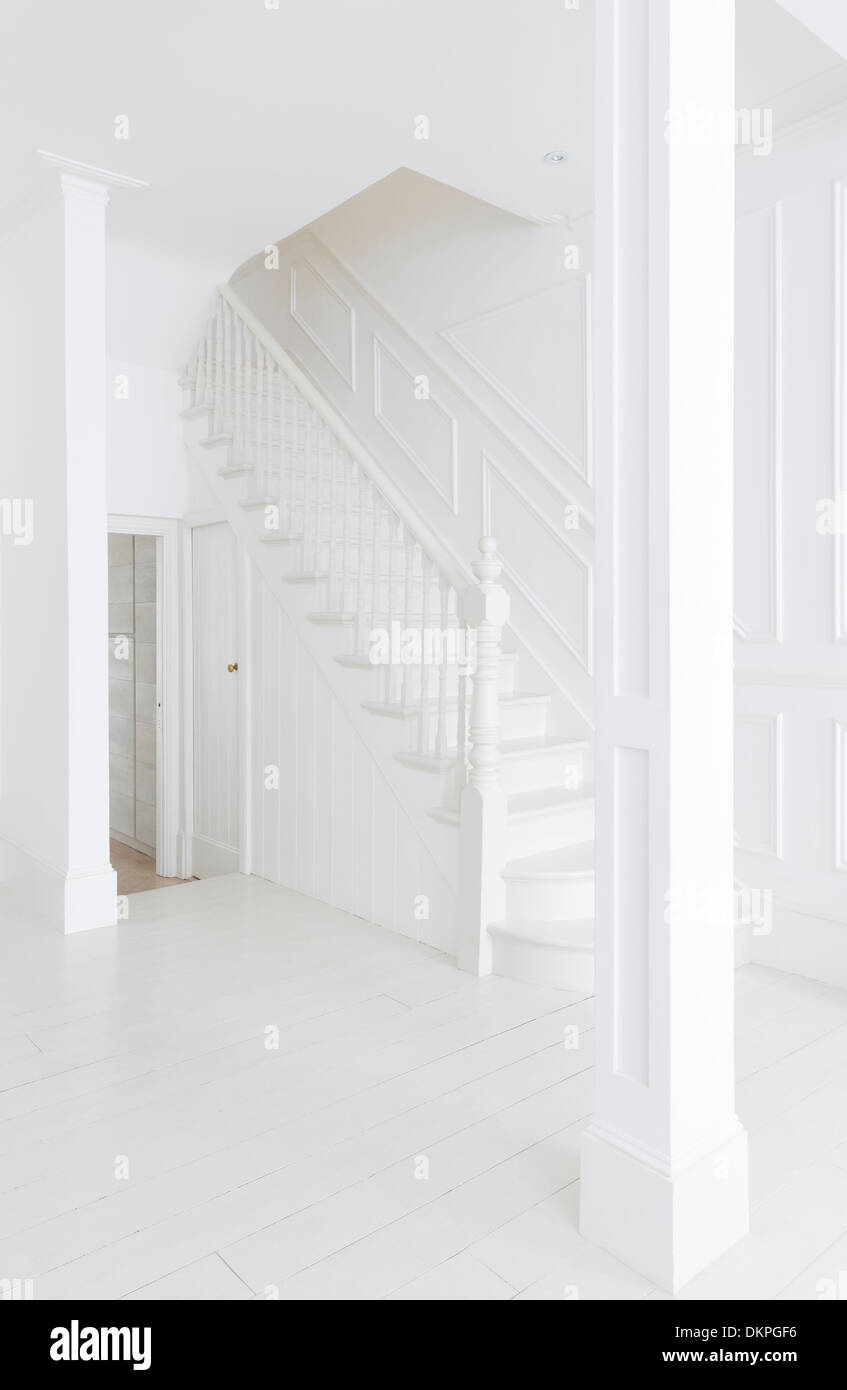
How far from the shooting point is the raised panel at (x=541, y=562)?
434cm

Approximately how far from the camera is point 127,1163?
7.32 ft

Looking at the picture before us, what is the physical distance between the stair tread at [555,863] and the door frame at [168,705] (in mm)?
2676

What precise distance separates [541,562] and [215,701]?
2034 millimetres

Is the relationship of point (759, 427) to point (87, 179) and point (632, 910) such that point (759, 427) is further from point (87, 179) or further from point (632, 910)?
point (87, 179)

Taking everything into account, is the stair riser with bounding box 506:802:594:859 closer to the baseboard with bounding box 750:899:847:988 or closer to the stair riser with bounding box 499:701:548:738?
the stair riser with bounding box 499:701:548:738

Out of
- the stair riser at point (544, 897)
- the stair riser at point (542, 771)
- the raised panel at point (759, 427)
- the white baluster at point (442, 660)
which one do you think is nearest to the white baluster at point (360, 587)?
the white baluster at point (442, 660)

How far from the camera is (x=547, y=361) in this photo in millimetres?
4418

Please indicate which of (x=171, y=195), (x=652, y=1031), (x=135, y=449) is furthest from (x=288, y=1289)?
(x=135, y=449)

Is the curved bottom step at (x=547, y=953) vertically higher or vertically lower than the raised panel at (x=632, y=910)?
lower

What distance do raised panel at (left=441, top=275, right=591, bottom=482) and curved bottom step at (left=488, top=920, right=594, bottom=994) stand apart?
6.73 ft

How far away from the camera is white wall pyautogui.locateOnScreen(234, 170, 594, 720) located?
14.3ft

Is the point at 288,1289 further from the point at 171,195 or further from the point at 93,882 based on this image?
the point at 171,195

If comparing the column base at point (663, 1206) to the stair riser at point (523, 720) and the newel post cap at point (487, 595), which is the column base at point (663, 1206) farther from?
the stair riser at point (523, 720)
